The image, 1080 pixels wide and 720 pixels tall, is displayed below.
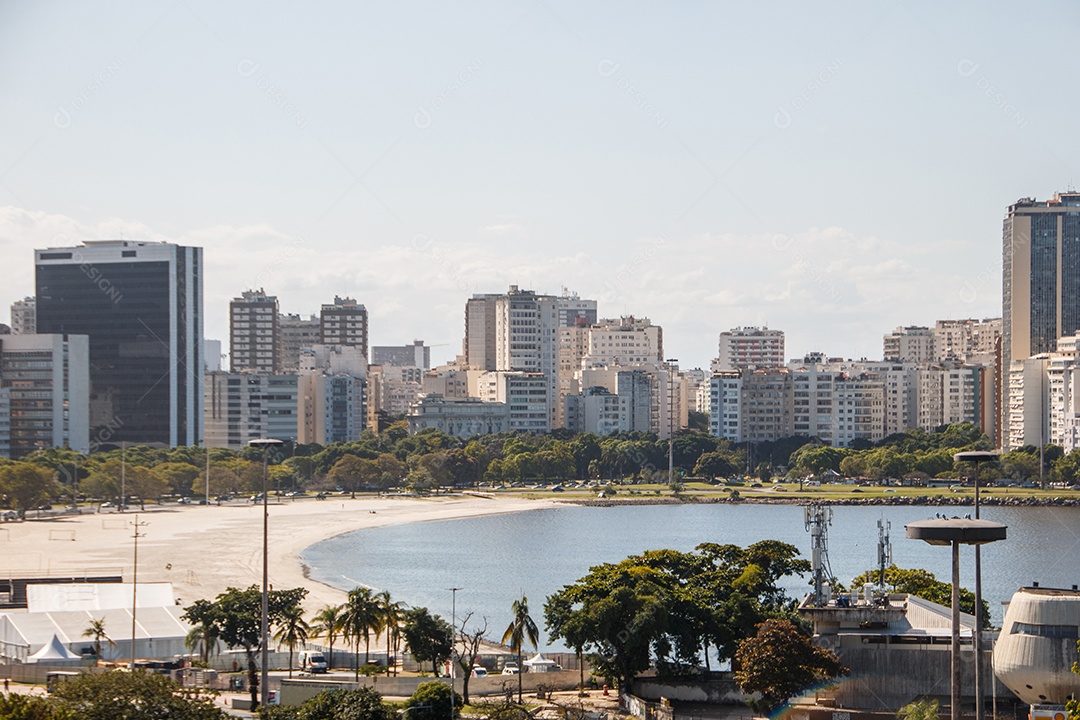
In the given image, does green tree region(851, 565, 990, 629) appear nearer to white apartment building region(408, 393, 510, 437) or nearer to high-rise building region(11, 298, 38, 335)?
white apartment building region(408, 393, 510, 437)

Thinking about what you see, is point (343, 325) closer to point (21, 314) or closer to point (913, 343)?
point (21, 314)

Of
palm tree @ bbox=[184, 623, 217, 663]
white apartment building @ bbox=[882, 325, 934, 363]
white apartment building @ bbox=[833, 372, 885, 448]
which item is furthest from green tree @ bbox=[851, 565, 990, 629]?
white apartment building @ bbox=[882, 325, 934, 363]

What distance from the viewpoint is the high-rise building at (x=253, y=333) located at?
150375 mm

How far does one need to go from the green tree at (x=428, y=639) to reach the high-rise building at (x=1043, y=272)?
347 feet

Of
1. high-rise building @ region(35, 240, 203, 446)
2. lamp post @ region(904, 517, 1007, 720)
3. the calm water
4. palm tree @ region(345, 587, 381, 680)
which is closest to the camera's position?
lamp post @ region(904, 517, 1007, 720)

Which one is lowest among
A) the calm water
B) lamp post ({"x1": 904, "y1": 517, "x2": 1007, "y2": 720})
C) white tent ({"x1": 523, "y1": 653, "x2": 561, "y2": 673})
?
the calm water

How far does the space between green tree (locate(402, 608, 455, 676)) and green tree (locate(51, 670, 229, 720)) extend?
10936 mm

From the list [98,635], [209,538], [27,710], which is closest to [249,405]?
[209,538]

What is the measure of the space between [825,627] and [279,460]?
84.7 m

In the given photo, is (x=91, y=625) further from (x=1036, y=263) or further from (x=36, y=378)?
(x=1036, y=263)

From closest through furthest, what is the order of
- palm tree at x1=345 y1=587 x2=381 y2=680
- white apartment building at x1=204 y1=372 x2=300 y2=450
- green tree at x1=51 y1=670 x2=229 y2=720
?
green tree at x1=51 y1=670 x2=229 y2=720
palm tree at x1=345 y1=587 x2=381 y2=680
white apartment building at x1=204 y1=372 x2=300 y2=450

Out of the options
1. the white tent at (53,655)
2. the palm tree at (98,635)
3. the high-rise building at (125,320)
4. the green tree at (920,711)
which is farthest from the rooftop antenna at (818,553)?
the high-rise building at (125,320)

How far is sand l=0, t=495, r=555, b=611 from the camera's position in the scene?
5094 centimetres

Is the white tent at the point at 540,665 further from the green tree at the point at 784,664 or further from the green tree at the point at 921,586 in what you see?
the green tree at the point at 784,664
